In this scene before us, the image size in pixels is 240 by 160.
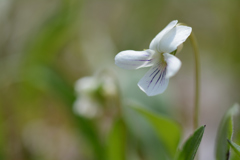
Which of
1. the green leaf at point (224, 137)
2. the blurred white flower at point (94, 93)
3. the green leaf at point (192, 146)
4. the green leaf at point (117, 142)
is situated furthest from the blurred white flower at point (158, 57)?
the blurred white flower at point (94, 93)

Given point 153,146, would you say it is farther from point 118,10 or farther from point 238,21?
point 118,10

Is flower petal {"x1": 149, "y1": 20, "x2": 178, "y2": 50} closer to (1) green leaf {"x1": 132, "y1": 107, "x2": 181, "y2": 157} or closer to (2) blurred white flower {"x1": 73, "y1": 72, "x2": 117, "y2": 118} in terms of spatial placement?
(1) green leaf {"x1": 132, "y1": 107, "x2": 181, "y2": 157}

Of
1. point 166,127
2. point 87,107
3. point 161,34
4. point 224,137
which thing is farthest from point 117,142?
point 161,34

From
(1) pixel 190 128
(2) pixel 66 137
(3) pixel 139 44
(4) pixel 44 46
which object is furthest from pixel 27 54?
(1) pixel 190 128

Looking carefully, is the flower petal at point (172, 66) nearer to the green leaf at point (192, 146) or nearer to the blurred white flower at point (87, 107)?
the green leaf at point (192, 146)

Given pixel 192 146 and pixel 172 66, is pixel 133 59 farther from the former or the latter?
pixel 192 146

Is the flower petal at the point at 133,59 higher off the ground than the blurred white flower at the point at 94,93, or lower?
higher
